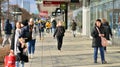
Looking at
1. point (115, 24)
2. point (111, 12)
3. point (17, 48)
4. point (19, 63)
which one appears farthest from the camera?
point (111, 12)

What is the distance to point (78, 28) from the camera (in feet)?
162

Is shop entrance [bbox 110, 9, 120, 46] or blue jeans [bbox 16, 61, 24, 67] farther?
shop entrance [bbox 110, 9, 120, 46]

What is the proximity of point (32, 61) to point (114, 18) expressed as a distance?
1004 cm

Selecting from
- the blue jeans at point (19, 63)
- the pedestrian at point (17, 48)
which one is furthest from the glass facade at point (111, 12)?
the pedestrian at point (17, 48)

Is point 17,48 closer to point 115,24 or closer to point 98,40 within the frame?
point 98,40

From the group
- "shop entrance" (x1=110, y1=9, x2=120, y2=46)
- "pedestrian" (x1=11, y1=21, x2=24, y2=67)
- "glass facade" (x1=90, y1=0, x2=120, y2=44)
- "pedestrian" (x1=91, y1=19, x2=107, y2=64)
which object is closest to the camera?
"pedestrian" (x1=11, y1=21, x2=24, y2=67)

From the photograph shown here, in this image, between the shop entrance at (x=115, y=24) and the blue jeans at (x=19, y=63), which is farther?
the shop entrance at (x=115, y=24)

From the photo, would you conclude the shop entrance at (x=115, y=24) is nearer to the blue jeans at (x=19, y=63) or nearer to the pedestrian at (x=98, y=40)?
the pedestrian at (x=98, y=40)

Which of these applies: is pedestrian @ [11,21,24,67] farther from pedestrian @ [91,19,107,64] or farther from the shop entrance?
the shop entrance

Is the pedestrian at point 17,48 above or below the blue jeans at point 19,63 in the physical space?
above

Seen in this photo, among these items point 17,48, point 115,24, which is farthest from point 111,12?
point 17,48

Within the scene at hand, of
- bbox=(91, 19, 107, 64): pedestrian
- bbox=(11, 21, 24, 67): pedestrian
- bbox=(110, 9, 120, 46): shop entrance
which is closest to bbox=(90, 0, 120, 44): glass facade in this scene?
bbox=(110, 9, 120, 46): shop entrance

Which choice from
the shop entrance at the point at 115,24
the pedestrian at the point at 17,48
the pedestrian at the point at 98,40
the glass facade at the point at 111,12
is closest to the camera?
the pedestrian at the point at 17,48

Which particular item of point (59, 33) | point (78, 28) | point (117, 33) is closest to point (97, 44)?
point (59, 33)
